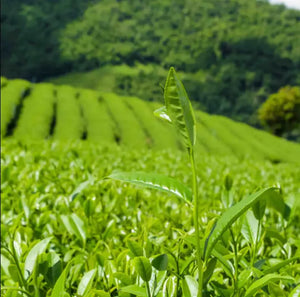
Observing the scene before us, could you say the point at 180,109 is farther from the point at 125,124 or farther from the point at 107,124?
the point at 125,124

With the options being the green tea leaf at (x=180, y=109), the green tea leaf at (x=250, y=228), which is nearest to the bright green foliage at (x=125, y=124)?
the green tea leaf at (x=250, y=228)

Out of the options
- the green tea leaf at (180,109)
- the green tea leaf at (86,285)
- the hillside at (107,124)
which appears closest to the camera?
the green tea leaf at (180,109)

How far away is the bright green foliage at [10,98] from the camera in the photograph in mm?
42625

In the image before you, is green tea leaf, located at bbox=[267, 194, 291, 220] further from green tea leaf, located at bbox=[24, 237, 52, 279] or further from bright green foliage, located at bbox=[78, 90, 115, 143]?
bright green foliage, located at bbox=[78, 90, 115, 143]

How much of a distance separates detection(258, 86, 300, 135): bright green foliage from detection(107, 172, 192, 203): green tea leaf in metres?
67.9

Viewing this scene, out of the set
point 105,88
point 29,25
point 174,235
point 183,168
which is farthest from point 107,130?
point 29,25

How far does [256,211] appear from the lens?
1.29 meters

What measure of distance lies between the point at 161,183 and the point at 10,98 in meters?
50.4

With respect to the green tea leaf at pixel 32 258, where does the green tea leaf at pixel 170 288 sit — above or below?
above

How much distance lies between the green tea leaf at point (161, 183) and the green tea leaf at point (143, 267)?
0.61 ft

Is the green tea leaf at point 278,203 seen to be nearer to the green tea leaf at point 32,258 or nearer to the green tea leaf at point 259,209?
the green tea leaf at point 259,209

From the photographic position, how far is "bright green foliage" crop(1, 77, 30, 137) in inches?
1678

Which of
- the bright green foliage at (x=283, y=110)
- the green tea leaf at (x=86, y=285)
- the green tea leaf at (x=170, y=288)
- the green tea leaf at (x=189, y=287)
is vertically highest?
the green tea leaf at (x=189, y=287)

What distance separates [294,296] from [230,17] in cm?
16639
